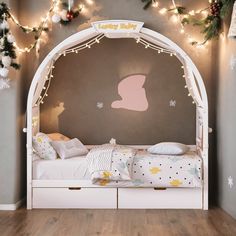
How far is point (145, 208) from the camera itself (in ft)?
18.6

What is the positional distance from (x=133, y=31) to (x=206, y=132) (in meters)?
1.37

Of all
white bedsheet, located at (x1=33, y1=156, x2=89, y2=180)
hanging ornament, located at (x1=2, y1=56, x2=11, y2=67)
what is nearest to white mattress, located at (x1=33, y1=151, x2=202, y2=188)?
white bedsheet, located at (x1=33, y1=156, x2=89, y2=180)

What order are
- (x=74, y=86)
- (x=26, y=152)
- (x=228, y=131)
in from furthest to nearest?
1. (x=74, y=86)
2. (x=26, y=152)
3. (x=228, y=131)

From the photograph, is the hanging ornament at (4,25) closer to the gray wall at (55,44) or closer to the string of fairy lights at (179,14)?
the gray wall at (55,44)

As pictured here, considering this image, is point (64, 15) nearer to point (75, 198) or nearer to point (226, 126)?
point (75, 198)

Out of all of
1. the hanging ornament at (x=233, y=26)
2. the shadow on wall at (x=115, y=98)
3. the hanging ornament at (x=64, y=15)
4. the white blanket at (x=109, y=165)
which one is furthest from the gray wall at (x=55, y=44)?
the white blanket at (x=109, y=165)

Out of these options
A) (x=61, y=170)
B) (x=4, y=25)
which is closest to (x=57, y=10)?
(x=4, y=25)

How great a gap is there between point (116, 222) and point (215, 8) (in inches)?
96.6

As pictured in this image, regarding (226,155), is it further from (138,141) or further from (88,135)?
(88,135)

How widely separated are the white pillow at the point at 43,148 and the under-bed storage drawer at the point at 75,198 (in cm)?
37

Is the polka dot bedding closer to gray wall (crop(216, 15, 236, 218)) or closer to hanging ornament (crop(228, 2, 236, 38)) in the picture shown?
gray wall (crop(216, 15, 236, 218))

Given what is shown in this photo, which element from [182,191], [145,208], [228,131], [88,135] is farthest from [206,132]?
[88,135]

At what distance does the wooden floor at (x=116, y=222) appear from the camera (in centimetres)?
471

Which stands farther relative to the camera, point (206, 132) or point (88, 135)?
point (88, 135)
